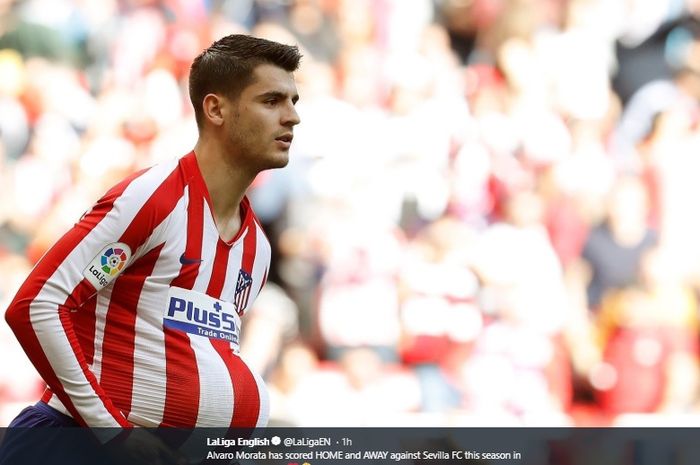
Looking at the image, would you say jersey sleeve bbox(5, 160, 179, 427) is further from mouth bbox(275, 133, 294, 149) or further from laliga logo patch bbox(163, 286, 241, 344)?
mouth bbox(275, 133, 294, 149)

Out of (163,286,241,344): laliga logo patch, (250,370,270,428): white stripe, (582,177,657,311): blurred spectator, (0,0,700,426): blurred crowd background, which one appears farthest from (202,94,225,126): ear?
(582,177,657,311): blurred spectator

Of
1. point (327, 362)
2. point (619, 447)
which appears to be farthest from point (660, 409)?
point (327, 362)

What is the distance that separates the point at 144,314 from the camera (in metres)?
2.14

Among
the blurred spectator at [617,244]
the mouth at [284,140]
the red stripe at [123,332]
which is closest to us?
the red stripe at [123,332]

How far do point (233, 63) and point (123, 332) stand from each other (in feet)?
2.17

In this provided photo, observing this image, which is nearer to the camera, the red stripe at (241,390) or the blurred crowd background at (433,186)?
the red stripe at (241,390)

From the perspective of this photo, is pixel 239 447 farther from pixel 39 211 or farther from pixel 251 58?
pixel 39 211

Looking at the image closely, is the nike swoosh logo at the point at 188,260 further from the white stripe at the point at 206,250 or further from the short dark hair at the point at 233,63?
the short dark hair at the point at 233,63

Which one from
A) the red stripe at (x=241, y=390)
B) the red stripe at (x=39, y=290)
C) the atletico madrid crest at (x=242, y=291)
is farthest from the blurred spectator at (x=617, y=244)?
the red stripe at (x=39, y=290)

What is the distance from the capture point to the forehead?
2.35m

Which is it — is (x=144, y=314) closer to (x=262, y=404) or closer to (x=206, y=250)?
(x=206, y=250)

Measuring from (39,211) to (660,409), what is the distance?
3.33 metres

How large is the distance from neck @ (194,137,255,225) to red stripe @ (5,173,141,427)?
10.6 inches

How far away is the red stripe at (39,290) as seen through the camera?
199cm
